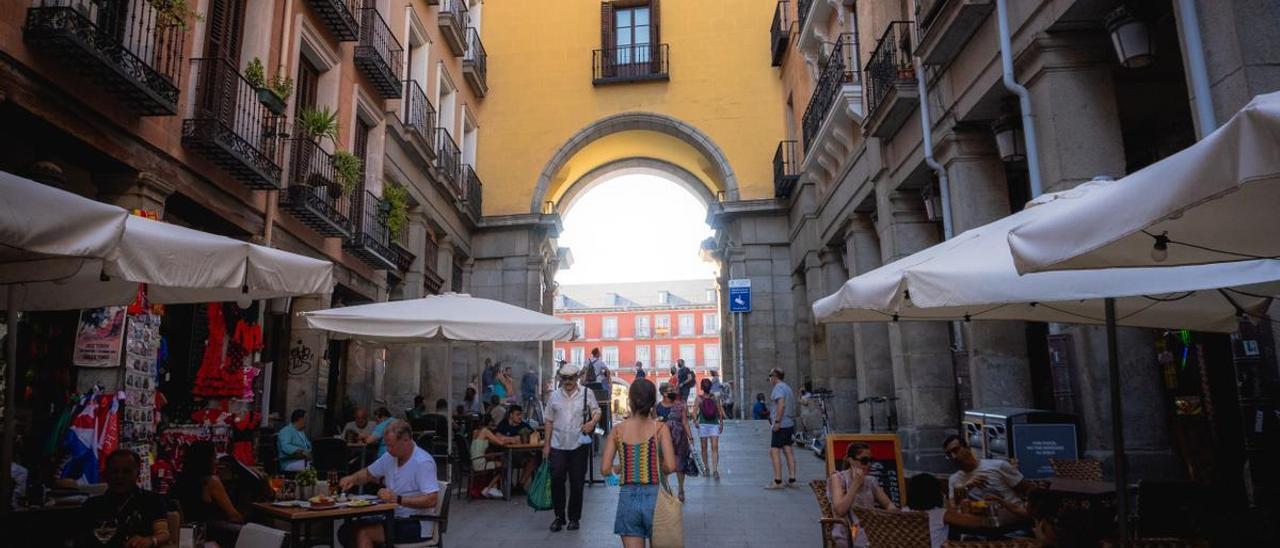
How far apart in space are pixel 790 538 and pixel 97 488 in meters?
5.81

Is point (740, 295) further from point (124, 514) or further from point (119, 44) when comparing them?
point (124, 514)

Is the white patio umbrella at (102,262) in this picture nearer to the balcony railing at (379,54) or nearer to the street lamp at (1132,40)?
the street lamp at (1132,40)

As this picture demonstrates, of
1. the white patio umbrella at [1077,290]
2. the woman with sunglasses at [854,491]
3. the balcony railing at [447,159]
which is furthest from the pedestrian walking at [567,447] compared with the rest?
the balcony railing at [447,159]

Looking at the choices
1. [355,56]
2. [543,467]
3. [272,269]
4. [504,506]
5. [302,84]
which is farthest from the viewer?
[355,56]

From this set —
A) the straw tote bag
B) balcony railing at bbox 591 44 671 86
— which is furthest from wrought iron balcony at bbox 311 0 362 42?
balcony railing at bbox 591 44 671 86

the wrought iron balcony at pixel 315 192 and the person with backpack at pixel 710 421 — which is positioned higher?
the wrought iron balcony at pixel 315 192

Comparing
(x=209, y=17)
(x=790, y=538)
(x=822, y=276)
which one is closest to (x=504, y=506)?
(x=790, y=538)

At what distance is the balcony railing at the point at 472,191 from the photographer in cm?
2189

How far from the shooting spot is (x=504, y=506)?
31.4 feet

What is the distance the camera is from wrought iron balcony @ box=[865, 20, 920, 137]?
10992mm

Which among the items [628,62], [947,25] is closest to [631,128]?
[628,62]

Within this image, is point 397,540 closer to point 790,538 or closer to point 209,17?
point 790,538

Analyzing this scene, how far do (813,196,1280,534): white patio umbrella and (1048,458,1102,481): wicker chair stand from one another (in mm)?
1164

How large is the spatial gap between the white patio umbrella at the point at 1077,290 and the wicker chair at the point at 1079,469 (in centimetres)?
116
